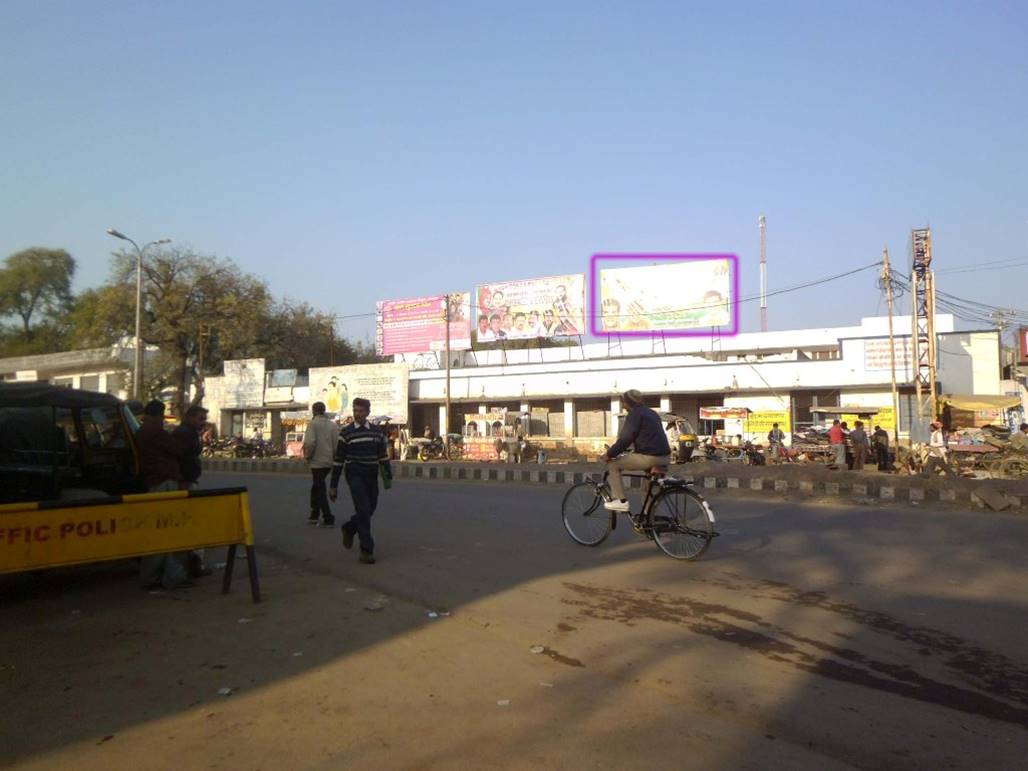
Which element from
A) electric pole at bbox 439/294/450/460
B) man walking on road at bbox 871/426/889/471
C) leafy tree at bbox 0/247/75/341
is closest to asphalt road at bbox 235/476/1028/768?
man walking on road at bbox 871/426/889/471

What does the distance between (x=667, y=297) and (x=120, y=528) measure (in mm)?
37411

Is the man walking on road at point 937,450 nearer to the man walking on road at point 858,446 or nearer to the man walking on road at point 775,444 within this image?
the man walking on road at point 858,446

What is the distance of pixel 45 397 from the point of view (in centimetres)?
792

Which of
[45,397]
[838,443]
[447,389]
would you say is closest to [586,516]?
[45,397]

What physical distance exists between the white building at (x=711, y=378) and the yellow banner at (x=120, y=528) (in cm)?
3006

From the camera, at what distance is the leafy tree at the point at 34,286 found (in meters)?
60.0

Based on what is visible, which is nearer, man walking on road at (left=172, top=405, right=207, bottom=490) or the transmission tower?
man walking on road at (left=172, top=405, right=207, bottom=490)

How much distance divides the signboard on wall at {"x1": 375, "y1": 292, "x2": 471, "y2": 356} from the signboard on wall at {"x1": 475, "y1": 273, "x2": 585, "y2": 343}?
48.1 inches

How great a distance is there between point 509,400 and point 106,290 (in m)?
24.3

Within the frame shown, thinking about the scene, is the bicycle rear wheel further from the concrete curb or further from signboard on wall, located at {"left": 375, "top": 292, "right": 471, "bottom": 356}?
signboard on wall, located at {"left": 375, "top": 292, "right": 471, "bottom": 356}

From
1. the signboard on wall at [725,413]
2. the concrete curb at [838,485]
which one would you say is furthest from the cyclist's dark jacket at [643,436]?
the signboard on wall at [725,413]

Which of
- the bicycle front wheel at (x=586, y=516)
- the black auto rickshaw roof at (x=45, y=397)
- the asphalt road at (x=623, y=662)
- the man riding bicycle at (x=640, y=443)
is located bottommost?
the asphalt road at (x=623, y=662)

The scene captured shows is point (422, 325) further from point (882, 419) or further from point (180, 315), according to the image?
point (882, 419)

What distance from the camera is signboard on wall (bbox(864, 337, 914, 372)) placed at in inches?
1285
